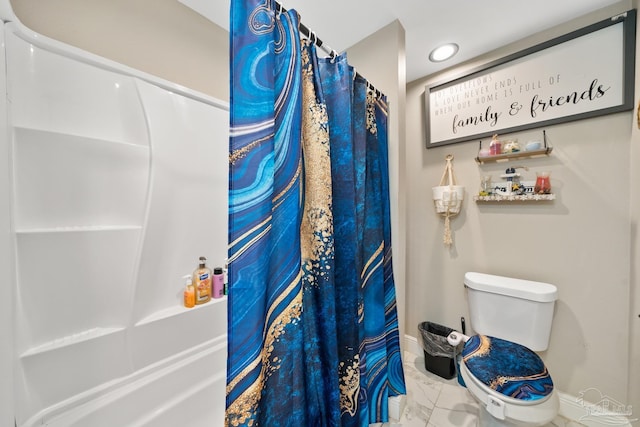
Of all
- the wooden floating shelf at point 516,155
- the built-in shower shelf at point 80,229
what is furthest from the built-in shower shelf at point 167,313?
the wooden floating shelf at point 516,155

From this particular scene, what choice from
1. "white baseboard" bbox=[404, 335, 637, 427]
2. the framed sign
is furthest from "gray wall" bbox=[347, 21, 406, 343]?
"white baseboard" bbox=[404, 335, 637, 427]

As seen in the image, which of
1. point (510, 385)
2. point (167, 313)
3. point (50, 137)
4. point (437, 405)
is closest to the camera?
point (50, 137)

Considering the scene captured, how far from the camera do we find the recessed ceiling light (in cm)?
147

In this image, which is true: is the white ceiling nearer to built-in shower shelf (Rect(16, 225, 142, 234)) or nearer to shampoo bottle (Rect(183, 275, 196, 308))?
built-in shower shelf (Rect(16, 225, 142, 234))

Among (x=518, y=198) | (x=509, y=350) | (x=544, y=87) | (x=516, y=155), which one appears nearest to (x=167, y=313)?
(x=509, y=350)

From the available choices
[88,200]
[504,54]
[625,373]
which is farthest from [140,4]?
[625,373]

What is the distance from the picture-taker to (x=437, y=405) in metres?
1.35

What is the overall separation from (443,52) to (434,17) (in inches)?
13.4

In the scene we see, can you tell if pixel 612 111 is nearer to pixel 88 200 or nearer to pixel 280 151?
pixel 280 151

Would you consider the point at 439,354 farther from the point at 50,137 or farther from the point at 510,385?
the point at 50,137

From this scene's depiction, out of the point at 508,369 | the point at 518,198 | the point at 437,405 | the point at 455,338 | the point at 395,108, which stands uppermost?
the point at 395,108

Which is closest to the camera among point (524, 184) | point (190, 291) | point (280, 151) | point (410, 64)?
point (280, 151)

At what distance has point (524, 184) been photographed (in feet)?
4.57

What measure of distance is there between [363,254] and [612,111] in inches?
58.2
